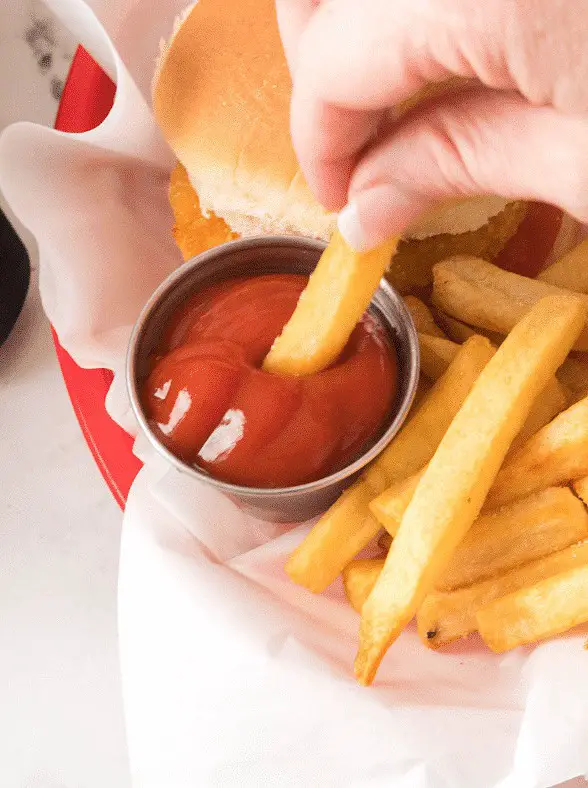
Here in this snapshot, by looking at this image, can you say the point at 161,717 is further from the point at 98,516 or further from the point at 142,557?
the point at 98,516

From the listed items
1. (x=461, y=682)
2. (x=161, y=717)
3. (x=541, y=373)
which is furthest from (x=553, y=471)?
(x=161, y=717)

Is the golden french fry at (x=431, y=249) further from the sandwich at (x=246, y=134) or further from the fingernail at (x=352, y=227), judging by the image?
the fingernail at (x=352, y=227)

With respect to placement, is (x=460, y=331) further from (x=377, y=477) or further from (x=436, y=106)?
(x=436, y=106)

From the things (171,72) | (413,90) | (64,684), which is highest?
(413,90)

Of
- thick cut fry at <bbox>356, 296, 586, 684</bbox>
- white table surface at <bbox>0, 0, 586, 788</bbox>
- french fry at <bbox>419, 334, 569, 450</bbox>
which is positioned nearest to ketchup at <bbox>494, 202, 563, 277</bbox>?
french fry at <bbox>419, 334, 569, 450</bbox>

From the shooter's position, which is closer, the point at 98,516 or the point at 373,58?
the point at 373,58

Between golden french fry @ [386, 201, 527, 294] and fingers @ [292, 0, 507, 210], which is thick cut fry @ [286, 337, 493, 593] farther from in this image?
fingers @ [292, 0, 507, 210]

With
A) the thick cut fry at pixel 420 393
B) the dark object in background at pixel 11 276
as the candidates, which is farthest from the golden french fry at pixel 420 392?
the dark object in background at pixel 11 276
